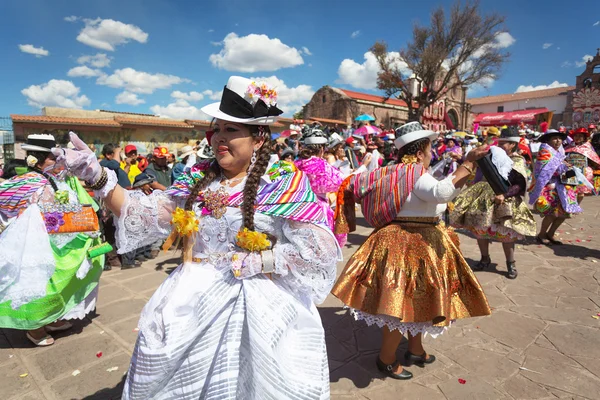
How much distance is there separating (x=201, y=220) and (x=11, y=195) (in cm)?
260

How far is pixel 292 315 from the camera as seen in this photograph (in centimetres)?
182

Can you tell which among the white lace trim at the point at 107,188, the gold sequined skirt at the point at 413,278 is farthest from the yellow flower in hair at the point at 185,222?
the gold sequined skirt at the point at 413,278

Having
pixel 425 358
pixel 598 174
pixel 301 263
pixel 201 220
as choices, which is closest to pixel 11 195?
pixel 201 220

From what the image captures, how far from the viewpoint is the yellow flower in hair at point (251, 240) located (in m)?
1.79

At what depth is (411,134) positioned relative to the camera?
9.45 ft

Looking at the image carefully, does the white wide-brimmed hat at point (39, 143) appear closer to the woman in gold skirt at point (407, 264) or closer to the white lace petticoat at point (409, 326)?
the woman in gold skirt at point (407, 264)

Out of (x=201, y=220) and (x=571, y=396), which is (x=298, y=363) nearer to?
(x=201, y=220)

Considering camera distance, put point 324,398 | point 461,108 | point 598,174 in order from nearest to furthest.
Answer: point 324,398 < point 598,174 < point 461,108

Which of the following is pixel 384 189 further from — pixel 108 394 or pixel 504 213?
pixel 504 213

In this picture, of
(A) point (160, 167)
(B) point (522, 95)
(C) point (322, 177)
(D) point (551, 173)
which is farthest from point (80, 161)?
(B) point (522, 95)

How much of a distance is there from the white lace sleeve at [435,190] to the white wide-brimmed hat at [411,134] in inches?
14.3

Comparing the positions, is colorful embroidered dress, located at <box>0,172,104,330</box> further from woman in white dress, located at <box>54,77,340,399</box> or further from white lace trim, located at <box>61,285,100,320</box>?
woman in white dress, located at <box>54,77,340,399</box>

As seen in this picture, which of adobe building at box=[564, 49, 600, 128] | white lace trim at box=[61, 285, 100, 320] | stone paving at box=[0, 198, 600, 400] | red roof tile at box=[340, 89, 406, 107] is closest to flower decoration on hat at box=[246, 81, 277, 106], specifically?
stone paving at box=[0, 198, 600, 400]

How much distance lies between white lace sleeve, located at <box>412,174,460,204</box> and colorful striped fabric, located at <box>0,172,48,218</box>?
11.4 ft
